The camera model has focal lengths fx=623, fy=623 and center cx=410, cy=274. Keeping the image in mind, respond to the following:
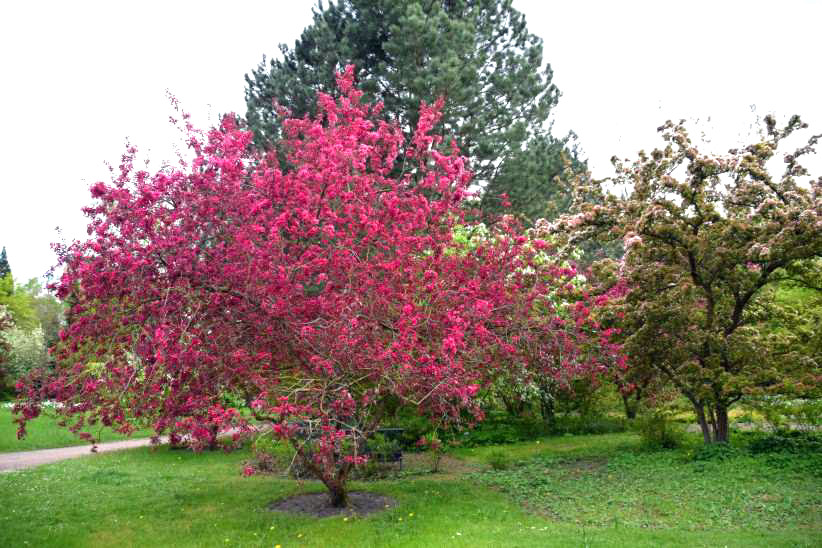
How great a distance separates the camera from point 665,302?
10.4 metres

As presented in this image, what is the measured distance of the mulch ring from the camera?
8281 mm

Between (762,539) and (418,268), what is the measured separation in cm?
474

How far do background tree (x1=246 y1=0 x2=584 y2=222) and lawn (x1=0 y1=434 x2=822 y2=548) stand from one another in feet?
25.7

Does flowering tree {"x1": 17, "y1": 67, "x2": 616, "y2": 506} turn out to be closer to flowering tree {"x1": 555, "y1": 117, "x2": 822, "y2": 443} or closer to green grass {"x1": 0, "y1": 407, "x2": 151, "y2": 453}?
flowering tree {"x1": 555, "y1": 117, "x2": 822, "y2": 443}

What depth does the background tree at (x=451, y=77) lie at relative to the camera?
16062mm

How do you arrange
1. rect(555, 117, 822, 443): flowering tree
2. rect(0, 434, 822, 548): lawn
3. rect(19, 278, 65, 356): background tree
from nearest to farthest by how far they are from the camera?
1. rect(0, 434, 822, 548): lawn
2. rect(555, 117, 822, 443): flowering tree
3. rect(19, 278, 65, 356): background tree

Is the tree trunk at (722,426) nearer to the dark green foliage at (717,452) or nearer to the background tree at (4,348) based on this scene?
the dark green foliage at (717,452)

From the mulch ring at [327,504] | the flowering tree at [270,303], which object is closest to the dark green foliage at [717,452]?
the flowering tree at [270,303]

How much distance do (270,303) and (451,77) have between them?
10293 mm

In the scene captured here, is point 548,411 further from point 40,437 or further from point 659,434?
point 40,437

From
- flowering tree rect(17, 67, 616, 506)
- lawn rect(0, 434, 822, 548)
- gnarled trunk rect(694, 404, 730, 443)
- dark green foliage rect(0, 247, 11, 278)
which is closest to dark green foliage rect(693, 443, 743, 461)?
lawn rect(0, 434, 822, 548)

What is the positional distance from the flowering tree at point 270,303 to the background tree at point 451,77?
8.05 metres

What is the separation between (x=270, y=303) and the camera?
7199 mm

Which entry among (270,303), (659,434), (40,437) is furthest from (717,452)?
(40,437)
